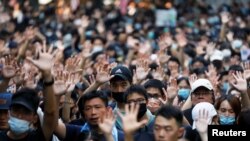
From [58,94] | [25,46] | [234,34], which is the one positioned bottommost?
[58,94]

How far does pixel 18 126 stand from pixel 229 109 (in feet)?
6.95

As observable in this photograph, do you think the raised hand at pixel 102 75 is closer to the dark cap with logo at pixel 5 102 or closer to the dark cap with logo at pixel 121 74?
the dark cap with logo at pixel 121 74

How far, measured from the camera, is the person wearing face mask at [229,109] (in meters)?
7.17

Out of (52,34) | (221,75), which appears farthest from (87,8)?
(221,75)

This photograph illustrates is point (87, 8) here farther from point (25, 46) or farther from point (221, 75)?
point (221, 75)

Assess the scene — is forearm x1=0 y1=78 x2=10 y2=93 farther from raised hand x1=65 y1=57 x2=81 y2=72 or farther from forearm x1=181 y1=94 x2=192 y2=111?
forearm x1=181 y1=94 x2=192 y2=111

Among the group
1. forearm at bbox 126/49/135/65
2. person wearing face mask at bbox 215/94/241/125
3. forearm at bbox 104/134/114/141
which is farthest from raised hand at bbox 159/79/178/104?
forearm at bbox 126/49/135/65

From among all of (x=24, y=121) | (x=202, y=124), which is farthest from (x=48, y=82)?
(x=202, y=124)

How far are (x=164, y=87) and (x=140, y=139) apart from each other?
86.5 inches

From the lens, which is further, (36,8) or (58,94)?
(36,8)

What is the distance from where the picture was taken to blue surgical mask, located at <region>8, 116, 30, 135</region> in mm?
6238

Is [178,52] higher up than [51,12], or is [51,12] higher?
[51,12]

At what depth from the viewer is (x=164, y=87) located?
841 cm

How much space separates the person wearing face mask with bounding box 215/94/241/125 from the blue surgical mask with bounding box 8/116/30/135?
1.92 meters
